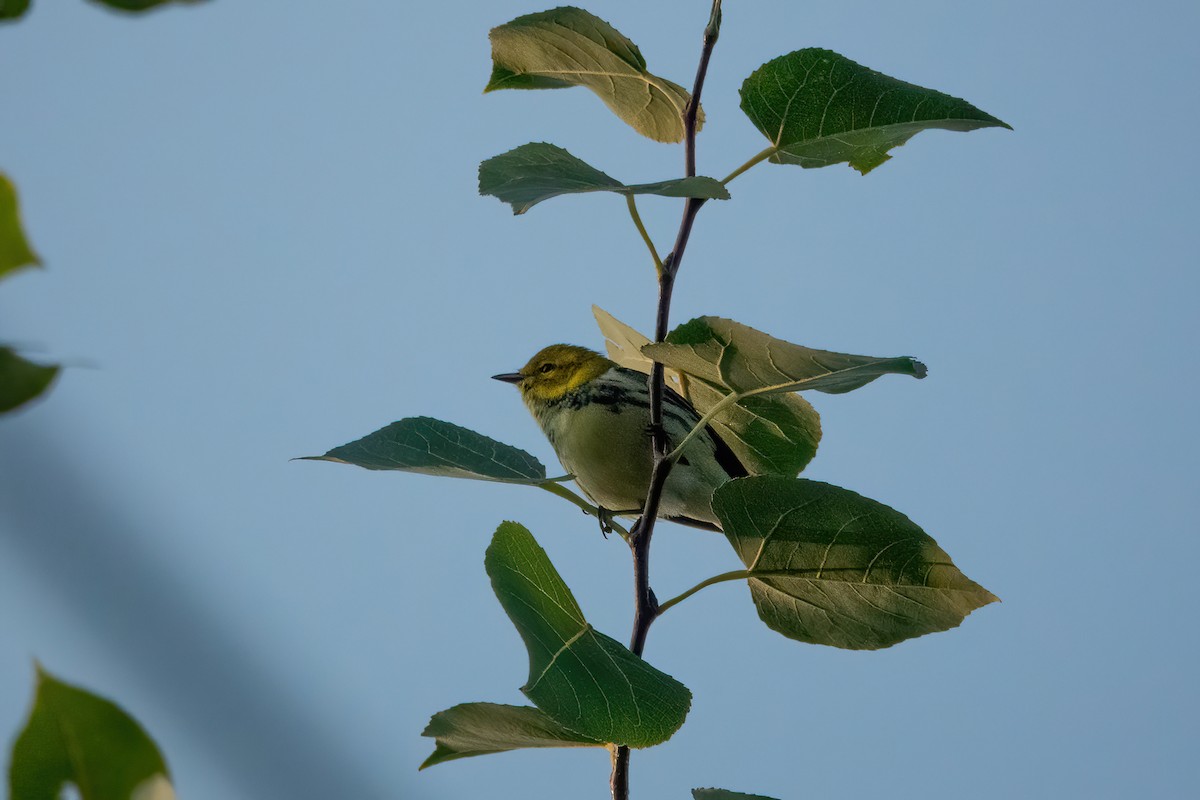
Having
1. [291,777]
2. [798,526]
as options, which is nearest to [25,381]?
[798,526]

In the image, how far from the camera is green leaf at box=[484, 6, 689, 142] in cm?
68

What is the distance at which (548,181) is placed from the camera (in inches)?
22.6

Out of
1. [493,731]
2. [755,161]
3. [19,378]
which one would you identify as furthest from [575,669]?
[19,378]

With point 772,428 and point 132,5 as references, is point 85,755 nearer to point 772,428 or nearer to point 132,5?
point 132,5

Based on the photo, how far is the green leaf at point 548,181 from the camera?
542 millimetres

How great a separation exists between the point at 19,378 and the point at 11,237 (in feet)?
0.16

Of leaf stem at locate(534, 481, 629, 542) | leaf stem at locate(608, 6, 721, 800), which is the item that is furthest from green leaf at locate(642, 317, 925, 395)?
leaf stem at locate(534, 481, 629, 542)

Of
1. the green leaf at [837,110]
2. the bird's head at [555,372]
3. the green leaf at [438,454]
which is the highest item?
the bird's head at [555,372]

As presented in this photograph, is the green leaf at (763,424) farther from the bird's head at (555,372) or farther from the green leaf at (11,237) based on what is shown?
the bird's head at (555,372)

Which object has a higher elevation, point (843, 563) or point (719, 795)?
point (843, 563)

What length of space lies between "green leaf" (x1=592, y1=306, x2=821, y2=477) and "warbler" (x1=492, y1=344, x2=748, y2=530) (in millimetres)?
135

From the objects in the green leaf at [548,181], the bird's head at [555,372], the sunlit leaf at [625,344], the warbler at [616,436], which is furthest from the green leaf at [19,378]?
the bird's head at [555,372]

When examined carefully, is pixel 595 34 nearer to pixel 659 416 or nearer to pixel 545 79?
pixel 545 79

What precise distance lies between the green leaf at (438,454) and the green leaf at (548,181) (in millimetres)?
177
